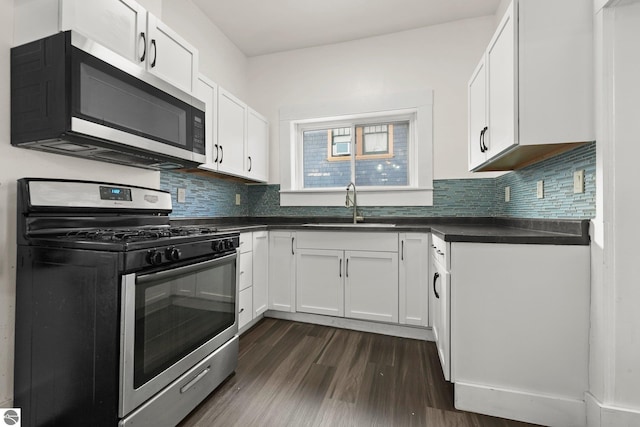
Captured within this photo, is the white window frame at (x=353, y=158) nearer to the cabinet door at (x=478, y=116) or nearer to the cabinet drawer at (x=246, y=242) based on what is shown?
the cabinet door at (x=478, y=116)

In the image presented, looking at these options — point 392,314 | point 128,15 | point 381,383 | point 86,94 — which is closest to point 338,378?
point 381,383

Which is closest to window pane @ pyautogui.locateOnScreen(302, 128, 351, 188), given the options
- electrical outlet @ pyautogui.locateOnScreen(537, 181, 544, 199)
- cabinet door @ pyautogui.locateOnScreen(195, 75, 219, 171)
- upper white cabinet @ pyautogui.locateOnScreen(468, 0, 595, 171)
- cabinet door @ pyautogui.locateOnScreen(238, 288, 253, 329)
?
cabinet door @ pyautogui.locateOnScreen(195, 75, 219, 171)

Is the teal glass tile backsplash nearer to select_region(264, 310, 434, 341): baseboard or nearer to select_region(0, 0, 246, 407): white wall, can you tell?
select_region(0, 0, 246, 407): white wall

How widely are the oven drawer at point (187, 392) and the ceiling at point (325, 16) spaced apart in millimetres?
2688

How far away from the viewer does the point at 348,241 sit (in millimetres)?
2512

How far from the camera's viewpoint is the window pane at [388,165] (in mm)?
3100

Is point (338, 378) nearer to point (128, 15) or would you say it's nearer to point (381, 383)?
point (381, 383)

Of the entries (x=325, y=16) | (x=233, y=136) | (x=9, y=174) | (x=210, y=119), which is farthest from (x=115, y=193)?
(x=325, y=16)

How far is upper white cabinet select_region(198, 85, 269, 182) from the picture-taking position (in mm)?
2322

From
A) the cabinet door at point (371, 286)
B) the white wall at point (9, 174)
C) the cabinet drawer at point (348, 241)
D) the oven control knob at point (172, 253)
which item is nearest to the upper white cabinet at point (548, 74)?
the cabinet drawer at point (348, 241)

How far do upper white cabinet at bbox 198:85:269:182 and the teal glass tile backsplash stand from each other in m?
0.31

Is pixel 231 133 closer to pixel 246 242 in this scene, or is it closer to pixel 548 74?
pixel 246 242

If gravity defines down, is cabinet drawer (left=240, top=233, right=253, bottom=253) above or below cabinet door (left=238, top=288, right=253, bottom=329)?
above

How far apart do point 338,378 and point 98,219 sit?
1.58m
